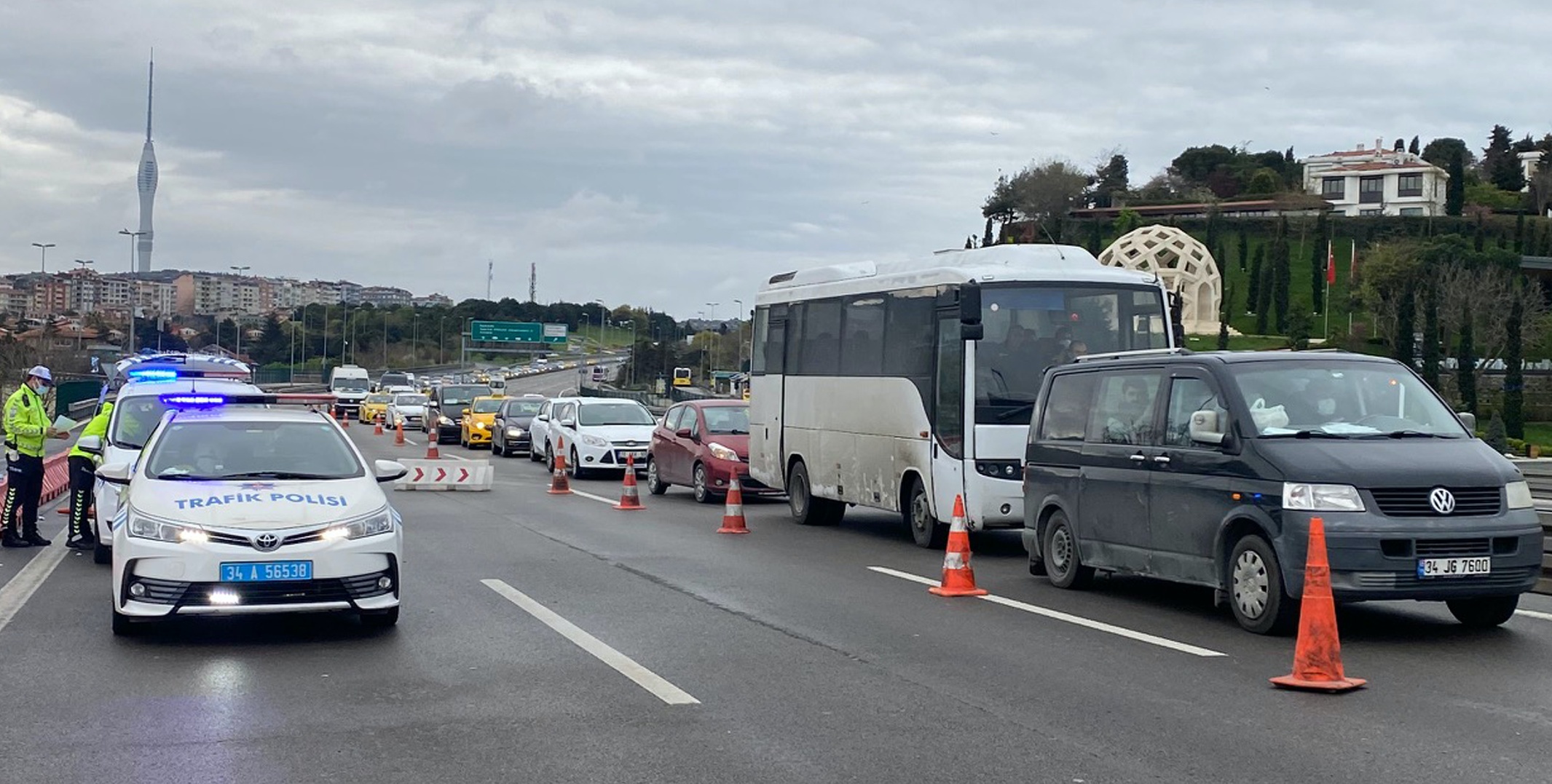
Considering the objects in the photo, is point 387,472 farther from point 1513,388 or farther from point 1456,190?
point 1456,190

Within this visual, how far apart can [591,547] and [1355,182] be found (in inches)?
6357

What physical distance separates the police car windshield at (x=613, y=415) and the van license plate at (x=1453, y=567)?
69.6 ft

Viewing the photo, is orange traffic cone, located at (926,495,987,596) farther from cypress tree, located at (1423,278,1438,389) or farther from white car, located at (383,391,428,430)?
cypress tree, located at (1423,278,1438,389)

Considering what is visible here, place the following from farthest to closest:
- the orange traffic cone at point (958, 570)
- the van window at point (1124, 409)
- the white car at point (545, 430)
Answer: the white car at point (545, 430)
the orange traffic cone at point (958, 570)
the van window at point (1124, 409)

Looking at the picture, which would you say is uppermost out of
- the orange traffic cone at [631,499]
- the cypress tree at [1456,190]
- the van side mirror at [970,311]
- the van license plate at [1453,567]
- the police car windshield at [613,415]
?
the cypress tree at [1456,190]

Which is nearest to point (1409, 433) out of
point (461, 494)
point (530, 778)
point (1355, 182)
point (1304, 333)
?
point (530, 778)

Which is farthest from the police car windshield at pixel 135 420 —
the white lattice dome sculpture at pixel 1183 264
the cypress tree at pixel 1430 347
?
the white lattice dome sculpture at pixel 1183 264

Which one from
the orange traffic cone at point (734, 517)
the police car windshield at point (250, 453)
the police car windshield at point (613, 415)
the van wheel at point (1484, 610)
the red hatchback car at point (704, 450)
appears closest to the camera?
the van wheel at point (1484, 610)

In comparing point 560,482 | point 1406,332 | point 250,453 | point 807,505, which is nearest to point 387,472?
point 250,453

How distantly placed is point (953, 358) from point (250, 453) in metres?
7.44

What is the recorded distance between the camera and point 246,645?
31.7ft

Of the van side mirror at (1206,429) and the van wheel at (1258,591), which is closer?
the van wheel at (1258,591)

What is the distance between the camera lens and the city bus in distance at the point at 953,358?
A: 15344 millimetres

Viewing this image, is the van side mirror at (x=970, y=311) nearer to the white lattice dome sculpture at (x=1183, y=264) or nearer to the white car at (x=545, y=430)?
the white car at (x=545, y=430)
